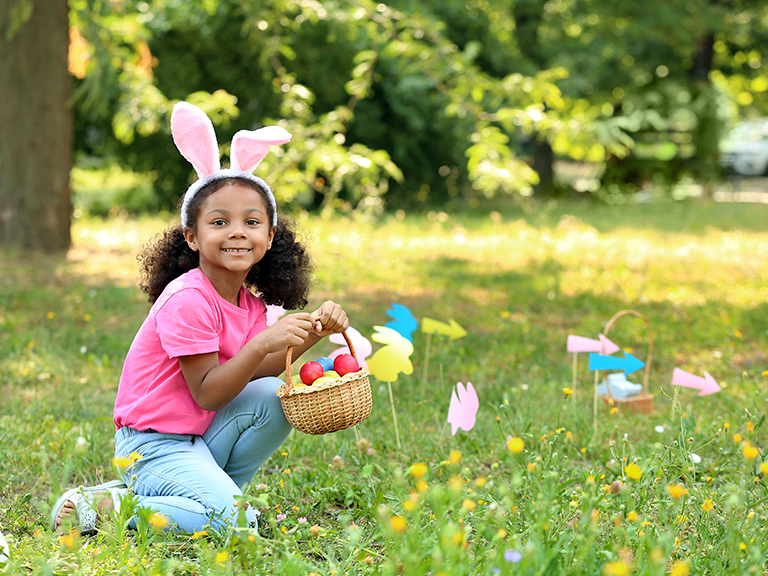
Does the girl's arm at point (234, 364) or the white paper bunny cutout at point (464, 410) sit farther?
the white paper bunny cutout at point (464, 410)

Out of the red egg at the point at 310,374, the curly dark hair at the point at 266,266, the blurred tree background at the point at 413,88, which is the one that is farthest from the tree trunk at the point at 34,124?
the red egg at the point at 310,374

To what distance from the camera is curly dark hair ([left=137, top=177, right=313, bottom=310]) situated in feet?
8.35

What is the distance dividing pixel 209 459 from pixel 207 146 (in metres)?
0.97

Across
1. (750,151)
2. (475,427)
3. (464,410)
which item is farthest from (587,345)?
(750,151)

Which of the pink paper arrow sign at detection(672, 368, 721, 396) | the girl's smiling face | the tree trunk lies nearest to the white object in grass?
the pink paper arrow sign at detection(672, 368, 721, 396)

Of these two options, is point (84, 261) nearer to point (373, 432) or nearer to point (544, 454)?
point (373, 432)

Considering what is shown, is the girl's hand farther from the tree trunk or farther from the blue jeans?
the tree trunk

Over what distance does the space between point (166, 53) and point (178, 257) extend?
28.5 feet

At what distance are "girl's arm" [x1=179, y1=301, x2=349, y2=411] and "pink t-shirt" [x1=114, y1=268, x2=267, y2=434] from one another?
0.19 ft

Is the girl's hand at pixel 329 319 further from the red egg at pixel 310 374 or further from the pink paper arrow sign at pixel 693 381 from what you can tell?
the pink paper arrow sign at pixel 693 381

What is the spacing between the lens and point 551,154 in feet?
47.5

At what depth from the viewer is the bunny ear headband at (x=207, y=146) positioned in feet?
7.79

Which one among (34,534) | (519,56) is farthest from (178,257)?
(519,56)

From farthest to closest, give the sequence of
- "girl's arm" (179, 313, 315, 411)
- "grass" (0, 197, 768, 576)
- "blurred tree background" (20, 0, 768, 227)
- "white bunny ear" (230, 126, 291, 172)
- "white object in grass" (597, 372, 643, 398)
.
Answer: "blurred tree background" (20, 0, 768, 227), "white object in grass" (597, 372, 643, 398), "white bunny ear" (230, 126, 291, 172), "girl's arm" (179, 313, 315, 411), "grass" (0, 197, 768, 576)
